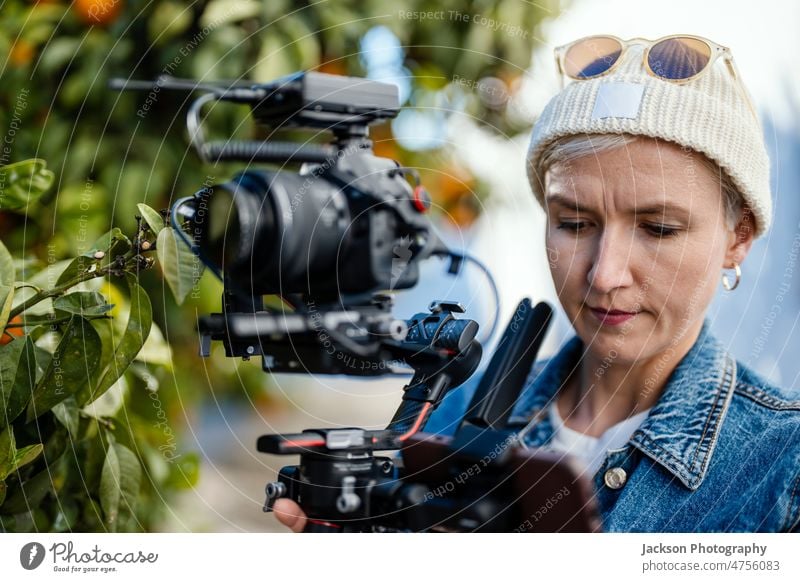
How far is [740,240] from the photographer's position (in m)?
0.78

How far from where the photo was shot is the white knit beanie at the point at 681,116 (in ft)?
2.35

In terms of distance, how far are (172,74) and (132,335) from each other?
399 mm

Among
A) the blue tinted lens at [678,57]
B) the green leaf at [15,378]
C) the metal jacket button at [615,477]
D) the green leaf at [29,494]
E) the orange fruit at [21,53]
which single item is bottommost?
the metal jacket button at [615,477]

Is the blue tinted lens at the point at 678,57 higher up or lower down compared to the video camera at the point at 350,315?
higher up

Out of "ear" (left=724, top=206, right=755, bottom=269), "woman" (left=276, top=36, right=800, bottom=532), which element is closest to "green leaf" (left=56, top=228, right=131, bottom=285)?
"woman" (left=276, top=36, right=800, bottom=532)

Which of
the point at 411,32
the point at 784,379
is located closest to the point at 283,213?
the point at 411,32

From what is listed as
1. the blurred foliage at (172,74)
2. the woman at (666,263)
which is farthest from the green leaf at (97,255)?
the woman at (666,263)

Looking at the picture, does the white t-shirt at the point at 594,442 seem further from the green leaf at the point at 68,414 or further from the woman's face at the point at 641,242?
the green leaf at the point at 68,414

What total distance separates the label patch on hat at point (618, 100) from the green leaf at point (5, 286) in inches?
19.5

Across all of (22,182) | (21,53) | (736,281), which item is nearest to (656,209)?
(736,281)

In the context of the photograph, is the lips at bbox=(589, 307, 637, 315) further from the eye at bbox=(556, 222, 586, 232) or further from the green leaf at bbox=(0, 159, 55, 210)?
the green leaf at bbox=(0, 159, 55, 210)

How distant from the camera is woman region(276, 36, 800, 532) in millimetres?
730

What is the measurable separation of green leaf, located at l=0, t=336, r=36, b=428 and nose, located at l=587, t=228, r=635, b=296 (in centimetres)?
48
